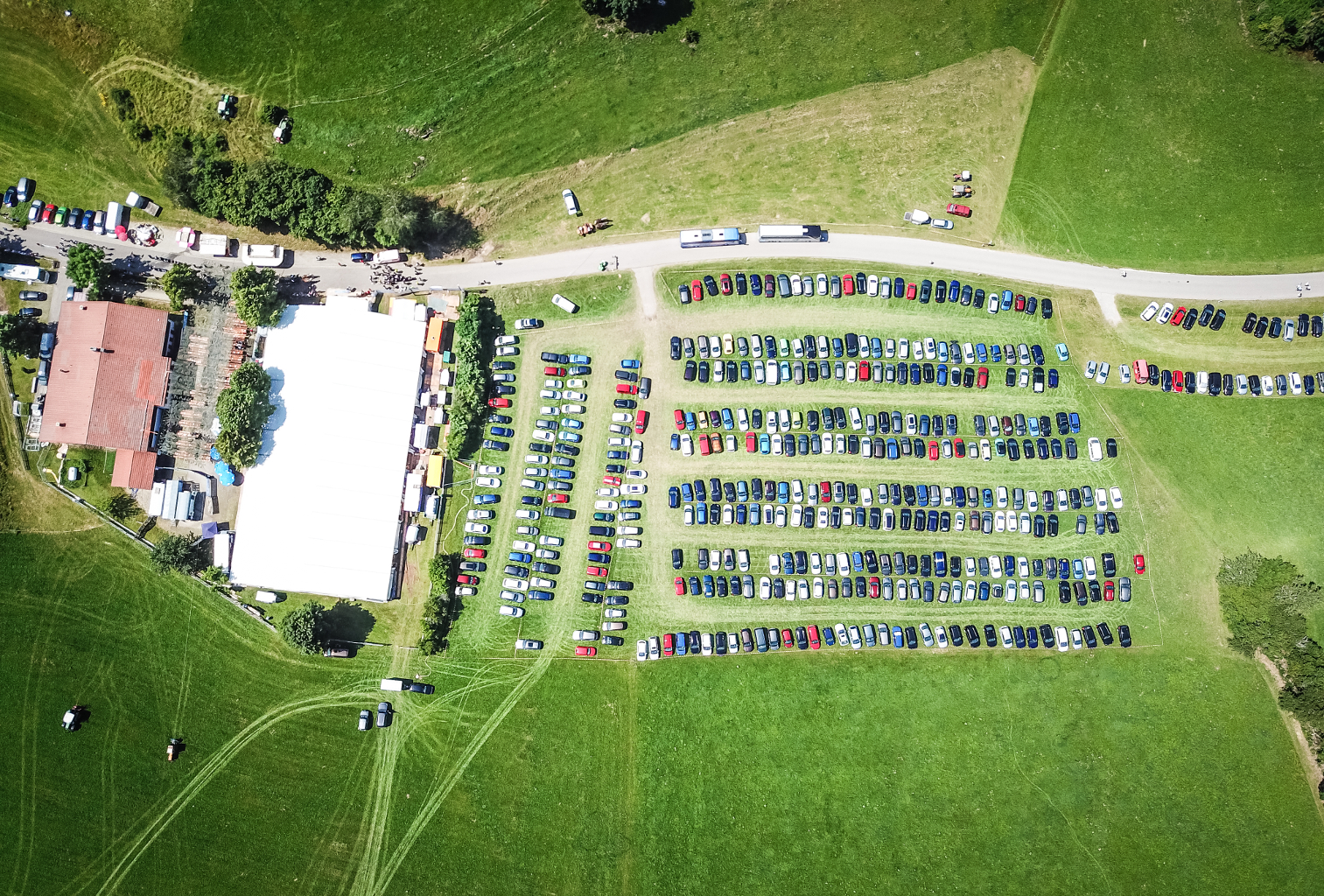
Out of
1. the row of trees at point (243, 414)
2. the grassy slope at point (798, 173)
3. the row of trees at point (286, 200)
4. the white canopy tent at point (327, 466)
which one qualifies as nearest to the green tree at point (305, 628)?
the white canopy tent at point (327, 466)

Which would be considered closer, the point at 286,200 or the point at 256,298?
the point at 256,298

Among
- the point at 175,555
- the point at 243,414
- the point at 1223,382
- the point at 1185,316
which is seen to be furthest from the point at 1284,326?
the point at 175,555

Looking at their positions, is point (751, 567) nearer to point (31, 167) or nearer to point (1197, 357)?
point (1197, 357)

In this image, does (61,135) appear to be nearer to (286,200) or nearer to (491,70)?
(286,200)

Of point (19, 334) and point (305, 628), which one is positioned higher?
point (19, 334)

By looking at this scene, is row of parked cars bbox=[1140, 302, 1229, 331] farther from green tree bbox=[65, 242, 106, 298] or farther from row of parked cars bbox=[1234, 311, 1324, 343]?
green tree bbox=[65, 242, 106, 298]
